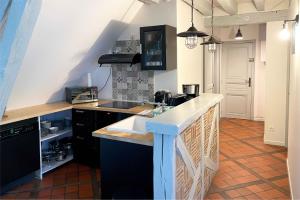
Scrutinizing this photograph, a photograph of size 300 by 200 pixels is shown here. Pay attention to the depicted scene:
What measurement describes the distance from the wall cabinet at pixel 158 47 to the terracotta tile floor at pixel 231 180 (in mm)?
1595

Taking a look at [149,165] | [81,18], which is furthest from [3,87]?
[81,18]

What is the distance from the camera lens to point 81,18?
2990mm

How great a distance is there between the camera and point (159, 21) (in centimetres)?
365

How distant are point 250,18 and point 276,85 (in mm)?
1248

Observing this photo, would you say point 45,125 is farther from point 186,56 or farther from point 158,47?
point 186,56

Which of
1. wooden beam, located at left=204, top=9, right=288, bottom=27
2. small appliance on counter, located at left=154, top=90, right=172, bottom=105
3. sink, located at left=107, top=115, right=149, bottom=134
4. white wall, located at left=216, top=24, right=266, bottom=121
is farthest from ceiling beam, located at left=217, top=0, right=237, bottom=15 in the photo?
sink, located at left=107, top=115, right=149, bottom=134

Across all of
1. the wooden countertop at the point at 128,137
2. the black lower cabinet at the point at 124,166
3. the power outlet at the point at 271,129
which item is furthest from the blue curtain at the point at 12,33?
the power outlet at the point at 271,129

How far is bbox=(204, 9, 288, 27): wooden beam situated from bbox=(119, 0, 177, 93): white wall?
149cm

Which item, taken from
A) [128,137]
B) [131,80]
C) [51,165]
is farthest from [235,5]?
[51,165]

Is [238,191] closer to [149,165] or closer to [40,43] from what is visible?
[149,165]

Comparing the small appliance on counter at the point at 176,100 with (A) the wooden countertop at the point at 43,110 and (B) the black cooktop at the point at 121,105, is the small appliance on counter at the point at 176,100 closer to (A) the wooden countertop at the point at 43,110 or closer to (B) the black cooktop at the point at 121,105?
(A) the wooden countertop at the point at 43,110

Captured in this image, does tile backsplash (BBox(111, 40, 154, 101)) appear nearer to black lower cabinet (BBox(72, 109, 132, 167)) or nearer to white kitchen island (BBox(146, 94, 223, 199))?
black lower cabinet (BBox(72, 109, 132, 167))

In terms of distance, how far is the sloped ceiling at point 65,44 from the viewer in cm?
271

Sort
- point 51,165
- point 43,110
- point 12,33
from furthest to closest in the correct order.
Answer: point 51,165 → point 43,110 → point 12,33
